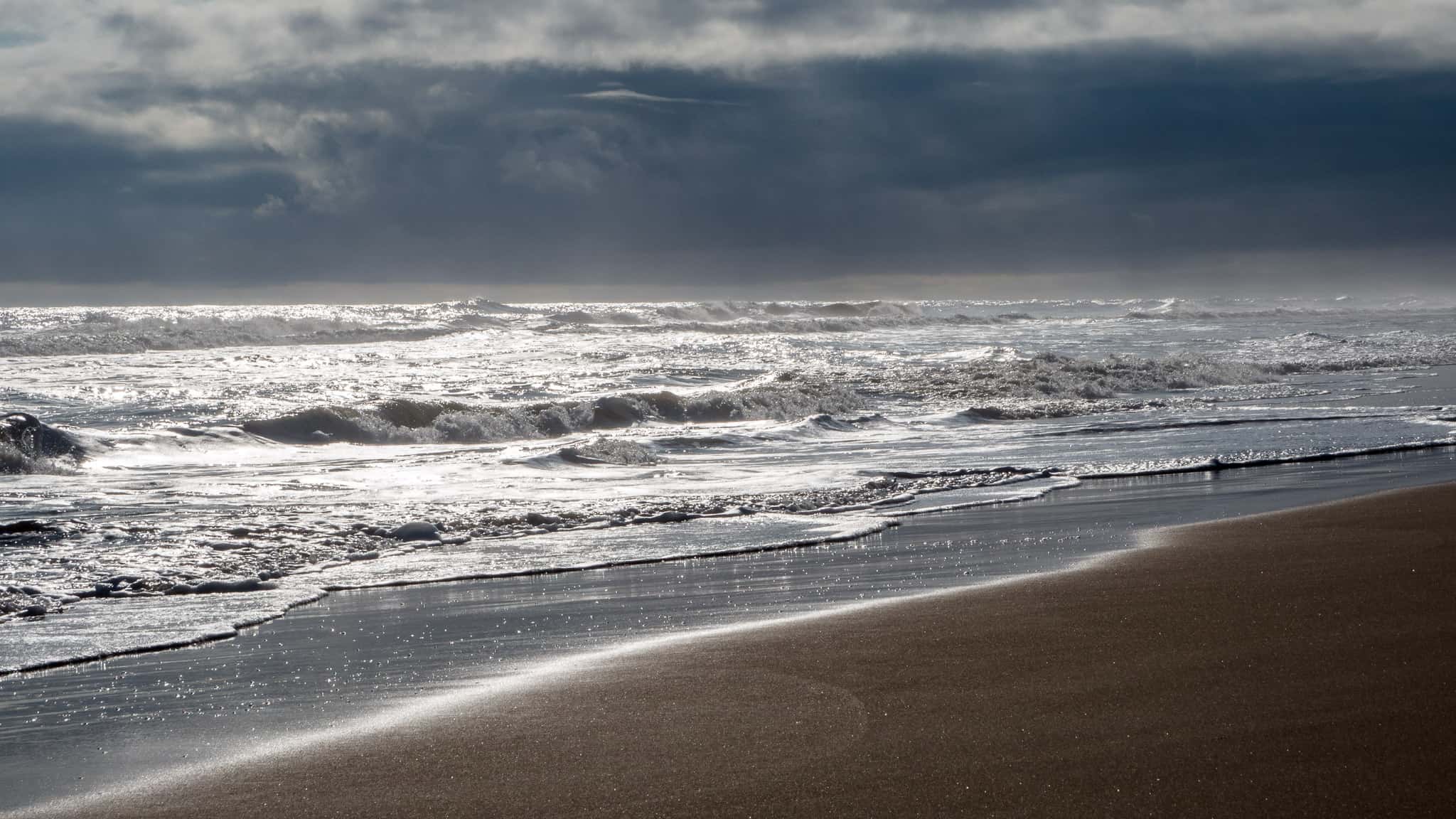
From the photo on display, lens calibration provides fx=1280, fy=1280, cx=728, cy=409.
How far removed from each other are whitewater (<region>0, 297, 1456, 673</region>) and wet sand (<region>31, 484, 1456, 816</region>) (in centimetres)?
209

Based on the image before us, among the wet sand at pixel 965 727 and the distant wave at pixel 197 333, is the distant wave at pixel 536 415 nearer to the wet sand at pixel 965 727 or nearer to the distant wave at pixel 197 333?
the wet sand at pixel 965 727

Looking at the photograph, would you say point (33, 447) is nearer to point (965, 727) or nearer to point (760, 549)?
point (760, 549)

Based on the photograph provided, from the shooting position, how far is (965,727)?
3.35m

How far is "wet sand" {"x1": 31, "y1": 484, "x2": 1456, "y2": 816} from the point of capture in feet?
9.42

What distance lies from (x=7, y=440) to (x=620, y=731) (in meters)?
11.6

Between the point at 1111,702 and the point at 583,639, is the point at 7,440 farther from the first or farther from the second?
the point at 1111,702

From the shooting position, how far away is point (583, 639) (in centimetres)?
492

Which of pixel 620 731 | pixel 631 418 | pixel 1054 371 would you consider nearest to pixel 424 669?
pixel 620 731

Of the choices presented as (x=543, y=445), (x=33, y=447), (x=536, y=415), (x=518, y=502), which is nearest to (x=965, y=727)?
(x=518, y=502)

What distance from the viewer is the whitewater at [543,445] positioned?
271 inches

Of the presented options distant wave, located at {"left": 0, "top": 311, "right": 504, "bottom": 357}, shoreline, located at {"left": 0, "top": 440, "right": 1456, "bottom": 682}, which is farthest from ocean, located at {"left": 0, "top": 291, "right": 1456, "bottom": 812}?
distant wave, located at {"left": 0, "top": 311, "right": 504, "bottom": 357}

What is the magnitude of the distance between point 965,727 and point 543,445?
36.5ft

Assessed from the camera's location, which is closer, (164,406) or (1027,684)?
(1027,684)

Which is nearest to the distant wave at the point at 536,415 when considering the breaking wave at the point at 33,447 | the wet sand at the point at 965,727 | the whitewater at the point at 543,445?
the whitewater at the point at 543,445
